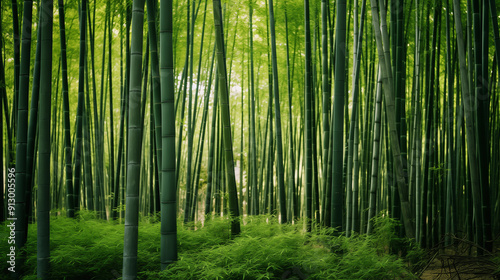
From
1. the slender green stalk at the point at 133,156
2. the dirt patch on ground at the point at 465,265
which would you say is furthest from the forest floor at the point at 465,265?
the slender green stalk at the point at 133,156

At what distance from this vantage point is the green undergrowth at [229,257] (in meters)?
2.12

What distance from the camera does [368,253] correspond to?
240 cm

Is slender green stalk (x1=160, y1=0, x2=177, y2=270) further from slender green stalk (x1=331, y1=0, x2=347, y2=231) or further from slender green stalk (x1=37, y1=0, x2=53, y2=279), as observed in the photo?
slender green stalk (x1=331, y1=0, x2=347, y2=231)

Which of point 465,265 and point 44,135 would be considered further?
point 465,265

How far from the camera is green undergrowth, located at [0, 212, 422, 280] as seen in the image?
2.12 m

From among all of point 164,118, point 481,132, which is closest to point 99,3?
point 164,118

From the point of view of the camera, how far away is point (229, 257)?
7.08 feet

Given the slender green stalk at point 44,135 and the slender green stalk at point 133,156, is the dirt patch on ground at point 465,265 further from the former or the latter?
the slender green stalk at point 44,135

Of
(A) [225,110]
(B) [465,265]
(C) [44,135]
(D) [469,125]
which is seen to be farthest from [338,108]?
(C) [44,135]

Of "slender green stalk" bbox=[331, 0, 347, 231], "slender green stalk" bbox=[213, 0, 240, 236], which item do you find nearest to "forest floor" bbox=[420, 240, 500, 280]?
"slender green stalk" bbox=[331, 0, 347, 231]

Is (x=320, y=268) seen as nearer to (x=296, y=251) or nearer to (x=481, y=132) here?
(x=296, y=251)

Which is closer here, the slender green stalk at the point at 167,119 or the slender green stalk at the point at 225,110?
the slender green stalk at the point at 167,119

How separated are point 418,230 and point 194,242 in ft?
7.54

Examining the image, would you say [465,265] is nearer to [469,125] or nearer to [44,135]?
[469,125]
